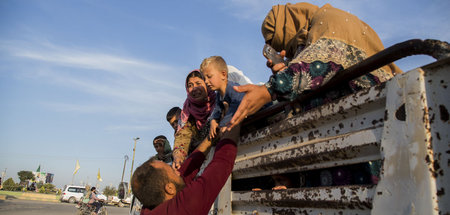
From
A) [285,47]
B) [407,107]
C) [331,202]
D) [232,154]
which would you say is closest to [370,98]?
[407,107]

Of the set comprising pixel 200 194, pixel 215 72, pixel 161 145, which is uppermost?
pixel 215 72

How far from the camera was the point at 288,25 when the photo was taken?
2590mm

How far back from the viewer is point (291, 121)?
1542 millimetres

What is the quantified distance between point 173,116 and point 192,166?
8.26 ft

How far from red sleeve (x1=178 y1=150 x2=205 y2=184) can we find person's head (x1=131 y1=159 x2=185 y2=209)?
34 cm

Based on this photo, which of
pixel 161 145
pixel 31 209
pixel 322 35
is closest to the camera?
pixel 322 35

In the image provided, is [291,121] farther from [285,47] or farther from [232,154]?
[285,47]

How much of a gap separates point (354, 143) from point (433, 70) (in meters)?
0.36

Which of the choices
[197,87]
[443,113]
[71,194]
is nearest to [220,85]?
[197,87]

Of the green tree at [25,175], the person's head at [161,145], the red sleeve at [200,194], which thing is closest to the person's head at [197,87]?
the red sleeve at [200,194]

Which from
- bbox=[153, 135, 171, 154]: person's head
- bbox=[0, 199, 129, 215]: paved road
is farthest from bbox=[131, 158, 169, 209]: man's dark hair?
bbox=[0, 199, 129, 215]: paved road

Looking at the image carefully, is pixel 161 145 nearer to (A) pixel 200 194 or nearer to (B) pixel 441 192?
→ (A) pixel 200 194

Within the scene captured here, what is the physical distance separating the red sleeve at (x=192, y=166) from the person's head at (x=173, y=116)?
2.41 m

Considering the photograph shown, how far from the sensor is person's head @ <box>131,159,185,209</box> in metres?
1.85
